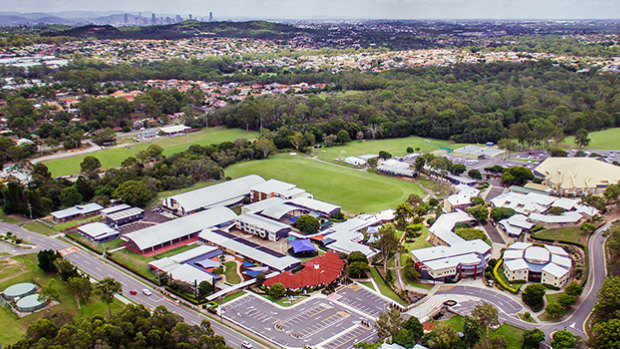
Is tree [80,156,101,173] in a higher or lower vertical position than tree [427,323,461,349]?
higher

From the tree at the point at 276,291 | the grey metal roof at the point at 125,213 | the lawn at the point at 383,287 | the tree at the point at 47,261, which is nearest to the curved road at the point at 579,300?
the lawn at the point at 383,287

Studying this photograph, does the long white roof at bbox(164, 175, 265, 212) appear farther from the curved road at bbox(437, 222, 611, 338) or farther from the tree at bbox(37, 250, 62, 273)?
the curved road at bbox(437, 222, 611, 338)

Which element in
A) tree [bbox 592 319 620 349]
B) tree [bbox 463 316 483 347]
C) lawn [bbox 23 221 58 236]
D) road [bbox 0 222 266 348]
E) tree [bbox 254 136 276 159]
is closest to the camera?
tree [bbox 592 319 620 349]

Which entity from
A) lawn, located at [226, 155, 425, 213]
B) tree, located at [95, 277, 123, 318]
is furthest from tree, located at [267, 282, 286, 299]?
→ lawn, located at [226, 155, 425, 213]

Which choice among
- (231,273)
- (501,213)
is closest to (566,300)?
(501,213)

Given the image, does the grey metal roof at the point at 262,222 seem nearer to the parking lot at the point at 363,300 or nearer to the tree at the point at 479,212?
the parking lot at the point at 363,300

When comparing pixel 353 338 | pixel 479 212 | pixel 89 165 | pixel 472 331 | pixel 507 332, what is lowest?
pixel 353 338

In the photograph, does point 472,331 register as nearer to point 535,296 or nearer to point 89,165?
point 535,296
